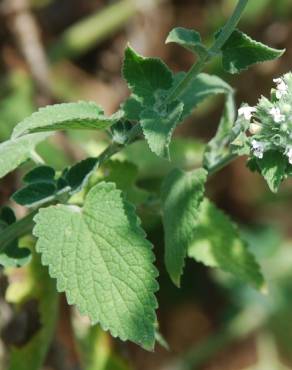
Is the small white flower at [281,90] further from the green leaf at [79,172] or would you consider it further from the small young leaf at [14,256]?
the small young leaf at [14,256]

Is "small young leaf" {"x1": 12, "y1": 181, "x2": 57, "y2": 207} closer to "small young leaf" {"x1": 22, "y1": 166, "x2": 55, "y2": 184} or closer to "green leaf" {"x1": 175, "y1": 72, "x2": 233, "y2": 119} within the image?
"small young leaf" {"x1": 22, "y1": 166, "x2": 55, "y2": 184}

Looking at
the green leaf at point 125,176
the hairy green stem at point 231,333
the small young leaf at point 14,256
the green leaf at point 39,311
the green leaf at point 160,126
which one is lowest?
the hairy green stem at point 231,333

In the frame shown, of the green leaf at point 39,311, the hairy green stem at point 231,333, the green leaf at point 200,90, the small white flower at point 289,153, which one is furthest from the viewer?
the hairy green stem at point 231,333

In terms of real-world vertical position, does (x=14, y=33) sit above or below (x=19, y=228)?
below

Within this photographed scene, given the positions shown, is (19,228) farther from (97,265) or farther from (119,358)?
(119,358)

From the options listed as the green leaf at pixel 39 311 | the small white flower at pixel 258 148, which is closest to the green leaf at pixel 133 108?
the small white flower at pixel 258 148

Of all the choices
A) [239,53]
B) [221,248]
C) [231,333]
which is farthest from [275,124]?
[231,333]

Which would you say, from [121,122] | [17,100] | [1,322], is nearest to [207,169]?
[121,122]
